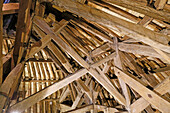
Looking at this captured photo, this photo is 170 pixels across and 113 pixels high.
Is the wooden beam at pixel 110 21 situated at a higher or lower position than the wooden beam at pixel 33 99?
higher

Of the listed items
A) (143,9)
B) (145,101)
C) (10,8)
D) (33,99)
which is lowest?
(33,99)

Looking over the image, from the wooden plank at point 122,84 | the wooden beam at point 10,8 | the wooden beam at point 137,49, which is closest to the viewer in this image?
the wooden beam at point 10,8

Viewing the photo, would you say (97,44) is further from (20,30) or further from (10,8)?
(10,8)

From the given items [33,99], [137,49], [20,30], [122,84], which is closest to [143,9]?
[137,49]

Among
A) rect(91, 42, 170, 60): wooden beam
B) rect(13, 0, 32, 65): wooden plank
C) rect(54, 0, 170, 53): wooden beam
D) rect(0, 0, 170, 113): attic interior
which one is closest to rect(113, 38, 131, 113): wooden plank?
rect(0, 0, 170, 113): attic interior

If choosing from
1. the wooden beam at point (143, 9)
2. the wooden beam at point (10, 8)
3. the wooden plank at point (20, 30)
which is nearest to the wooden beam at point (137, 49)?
the wooden beam at point (143, 9)

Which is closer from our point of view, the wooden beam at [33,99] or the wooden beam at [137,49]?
the wooden beam at [33,99]

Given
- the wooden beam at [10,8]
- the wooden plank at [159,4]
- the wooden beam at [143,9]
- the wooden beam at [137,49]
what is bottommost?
the wooden beam at [137,49]

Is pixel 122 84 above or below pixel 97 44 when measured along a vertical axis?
below

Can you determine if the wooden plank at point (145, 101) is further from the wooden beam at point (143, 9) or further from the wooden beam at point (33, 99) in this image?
the wooden beam at point (33, 99)

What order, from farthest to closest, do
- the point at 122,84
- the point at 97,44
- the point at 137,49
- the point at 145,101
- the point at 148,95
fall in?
the point at 97,44, the point at 122,84, the point at 137,49, the point at 145,101, the point at 148,95

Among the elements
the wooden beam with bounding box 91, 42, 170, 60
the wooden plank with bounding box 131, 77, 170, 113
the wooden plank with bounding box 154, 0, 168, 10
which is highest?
the wooden plank with bounding box 154, 0, 168, 10

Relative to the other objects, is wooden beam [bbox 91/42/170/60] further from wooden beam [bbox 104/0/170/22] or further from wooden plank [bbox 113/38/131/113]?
wooden beam [bbox 104/0/170/22]

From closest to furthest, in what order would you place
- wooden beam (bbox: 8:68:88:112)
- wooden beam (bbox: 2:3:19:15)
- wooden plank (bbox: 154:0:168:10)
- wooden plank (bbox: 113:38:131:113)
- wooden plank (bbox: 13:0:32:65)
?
wooden beam (bbox: 2:3:19:15), wooden plank (bbox: 13:0:32:65), wooden beam (bbox: 8:68:88:112), wooden plank (bbox: 154:0:168:10), wooden plank (bbox: 113:38:131:113)
